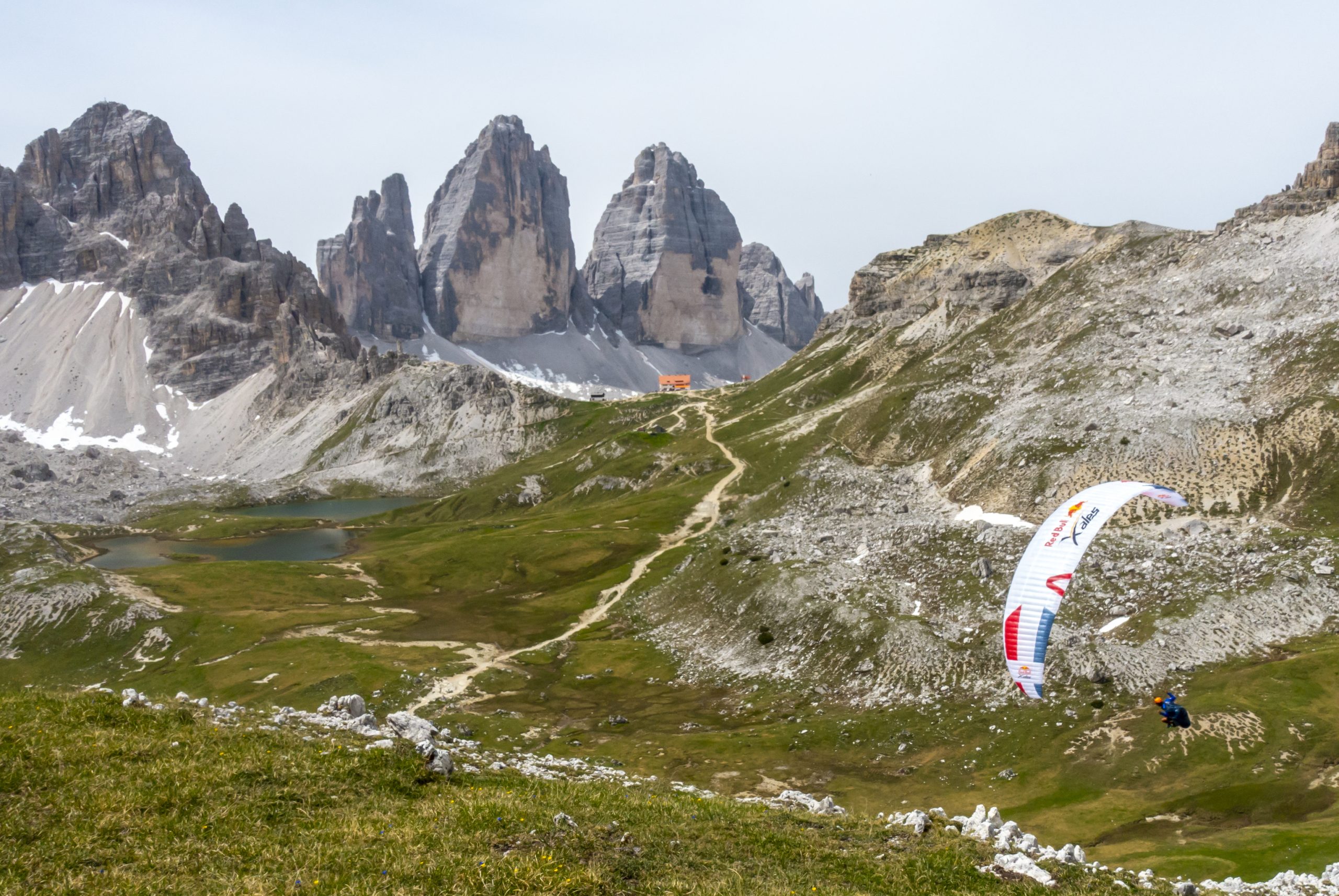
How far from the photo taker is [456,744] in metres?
34.4

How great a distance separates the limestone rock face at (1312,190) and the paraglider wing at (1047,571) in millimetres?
123135

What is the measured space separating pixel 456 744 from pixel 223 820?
14588 millimetres

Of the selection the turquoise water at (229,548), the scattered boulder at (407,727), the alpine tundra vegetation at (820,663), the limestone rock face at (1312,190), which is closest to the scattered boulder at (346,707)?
the alpine tundra vegetation at (820,663)

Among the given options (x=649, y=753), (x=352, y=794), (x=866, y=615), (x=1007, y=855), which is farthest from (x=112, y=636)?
(x=1007, y=855)

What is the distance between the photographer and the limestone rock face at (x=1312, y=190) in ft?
429

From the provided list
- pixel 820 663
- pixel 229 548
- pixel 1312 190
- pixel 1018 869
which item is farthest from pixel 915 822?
pixel 229 548

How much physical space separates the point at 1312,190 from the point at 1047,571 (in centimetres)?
13565

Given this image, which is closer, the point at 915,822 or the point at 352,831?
the point at 352,831

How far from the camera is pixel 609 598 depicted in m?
112

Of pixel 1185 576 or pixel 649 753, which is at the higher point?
pixel 1185 576

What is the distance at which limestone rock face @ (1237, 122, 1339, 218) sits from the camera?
130625 millimetres

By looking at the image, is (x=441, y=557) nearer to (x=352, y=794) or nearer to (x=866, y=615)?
(x=866, y=615)

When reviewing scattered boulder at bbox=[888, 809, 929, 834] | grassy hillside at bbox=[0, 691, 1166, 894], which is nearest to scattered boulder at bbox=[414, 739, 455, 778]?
grassy hillside at bbox=[0, 691, 1166, 894]

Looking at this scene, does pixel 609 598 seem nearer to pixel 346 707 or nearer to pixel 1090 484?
pixel 1090 484
